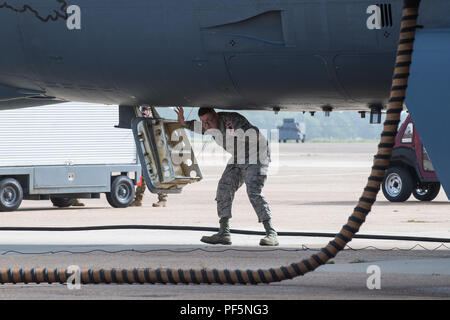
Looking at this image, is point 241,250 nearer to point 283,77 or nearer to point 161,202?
point 283,77

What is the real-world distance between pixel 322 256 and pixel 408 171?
51.4 feet

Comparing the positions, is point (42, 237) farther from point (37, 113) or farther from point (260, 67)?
point (37, 113)

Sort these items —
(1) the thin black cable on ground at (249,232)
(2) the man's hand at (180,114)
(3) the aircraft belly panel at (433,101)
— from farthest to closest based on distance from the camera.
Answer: (1) the thin black cable on ground at (249,232) → (2) the man's hand at (180,114) → (3) the aircraft belly panel at (433,101)

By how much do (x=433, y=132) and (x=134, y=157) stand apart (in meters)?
15.5

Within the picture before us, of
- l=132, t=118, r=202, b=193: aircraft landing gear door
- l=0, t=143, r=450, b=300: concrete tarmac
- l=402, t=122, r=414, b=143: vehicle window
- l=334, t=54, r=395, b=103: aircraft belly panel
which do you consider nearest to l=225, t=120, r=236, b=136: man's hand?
l=132, t=118, r=202, b=193: aircraft landing gear door

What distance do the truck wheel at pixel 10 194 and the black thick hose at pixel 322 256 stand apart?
38.9ft

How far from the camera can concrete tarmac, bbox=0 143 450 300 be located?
953 centimetres

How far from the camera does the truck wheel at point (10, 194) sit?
21.6 metres

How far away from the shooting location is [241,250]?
13.3 m

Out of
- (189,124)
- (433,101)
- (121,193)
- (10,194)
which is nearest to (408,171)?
(121,193)

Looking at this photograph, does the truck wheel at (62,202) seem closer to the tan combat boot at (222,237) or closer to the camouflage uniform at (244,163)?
the tan combat boot at (222,237)

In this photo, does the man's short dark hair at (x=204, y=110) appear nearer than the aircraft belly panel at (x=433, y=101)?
No

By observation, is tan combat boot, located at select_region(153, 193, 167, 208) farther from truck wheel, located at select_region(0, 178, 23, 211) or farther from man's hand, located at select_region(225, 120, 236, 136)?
man's hand, located at select_region(225, 120, 236, 136)

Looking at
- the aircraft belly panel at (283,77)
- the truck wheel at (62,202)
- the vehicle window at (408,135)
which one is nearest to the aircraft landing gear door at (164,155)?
the aircraft belly panel at (283,77)
